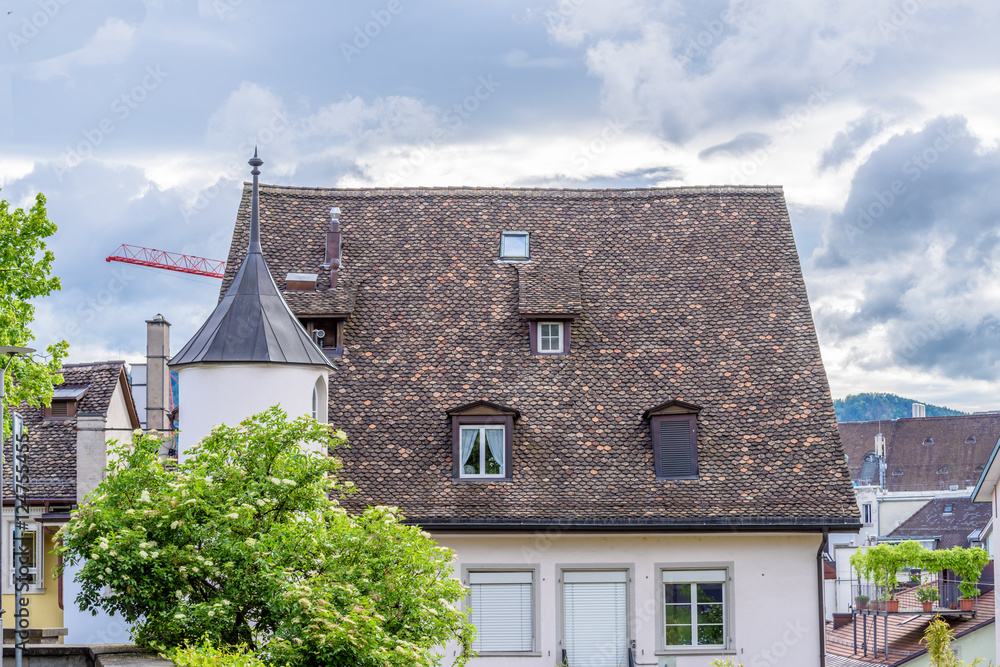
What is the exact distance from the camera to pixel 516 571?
22984mm

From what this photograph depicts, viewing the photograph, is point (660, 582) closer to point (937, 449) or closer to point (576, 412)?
point (576, 412)

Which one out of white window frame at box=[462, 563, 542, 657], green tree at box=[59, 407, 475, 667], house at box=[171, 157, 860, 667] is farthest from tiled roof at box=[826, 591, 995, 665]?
green tree at box=[59, 407, 475, 667]

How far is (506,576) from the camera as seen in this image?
905 inches

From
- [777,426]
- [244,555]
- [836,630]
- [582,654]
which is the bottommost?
[836,630]

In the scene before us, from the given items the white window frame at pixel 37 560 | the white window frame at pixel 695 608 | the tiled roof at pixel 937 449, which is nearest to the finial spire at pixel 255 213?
the white window frame at pixel 695 608

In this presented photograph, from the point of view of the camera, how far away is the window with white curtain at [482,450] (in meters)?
23.4

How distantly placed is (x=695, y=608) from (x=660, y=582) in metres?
0.82

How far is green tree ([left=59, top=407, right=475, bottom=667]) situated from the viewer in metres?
14.3

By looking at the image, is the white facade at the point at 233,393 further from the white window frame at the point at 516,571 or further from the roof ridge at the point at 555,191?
the roof ridge at the point at 555,191

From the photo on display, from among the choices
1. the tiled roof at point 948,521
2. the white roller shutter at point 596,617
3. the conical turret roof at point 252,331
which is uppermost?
the conical turret roof at point 252,331

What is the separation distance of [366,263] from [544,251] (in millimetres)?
4049

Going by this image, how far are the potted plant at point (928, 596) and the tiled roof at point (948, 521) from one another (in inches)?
874

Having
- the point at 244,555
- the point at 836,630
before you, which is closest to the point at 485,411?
the point at 244,555

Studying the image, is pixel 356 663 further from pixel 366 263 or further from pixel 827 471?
pixel 366 263
